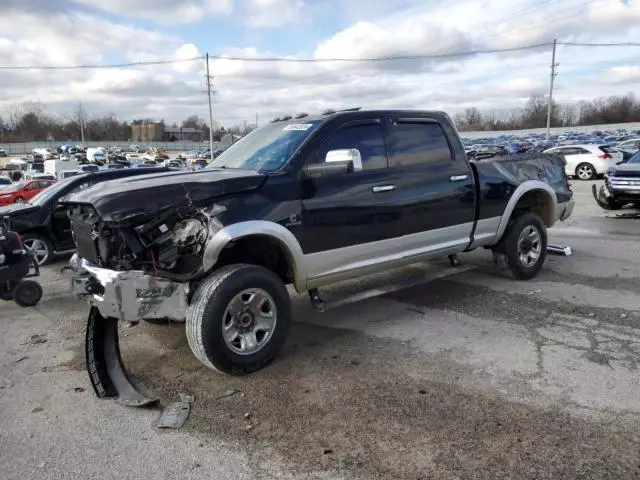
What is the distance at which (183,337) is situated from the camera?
5.20m

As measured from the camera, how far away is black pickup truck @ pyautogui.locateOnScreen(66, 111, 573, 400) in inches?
158

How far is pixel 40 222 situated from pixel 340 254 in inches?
262

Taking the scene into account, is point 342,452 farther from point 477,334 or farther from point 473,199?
point 473,199

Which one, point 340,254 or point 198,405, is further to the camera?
point 340,254

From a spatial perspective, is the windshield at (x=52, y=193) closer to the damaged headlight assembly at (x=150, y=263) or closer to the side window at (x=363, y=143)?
the damaged headlight assembly at (x=150, y=263)

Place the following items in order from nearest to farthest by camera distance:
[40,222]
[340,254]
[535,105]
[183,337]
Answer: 1. [340,254]
2. [183,337]
3. [40,222]
4. [535,105]

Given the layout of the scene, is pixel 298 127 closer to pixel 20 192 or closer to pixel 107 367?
pixel 107 367

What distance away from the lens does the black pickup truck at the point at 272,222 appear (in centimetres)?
401

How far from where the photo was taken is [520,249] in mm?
6672

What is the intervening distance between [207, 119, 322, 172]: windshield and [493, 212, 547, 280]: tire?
2966 mm

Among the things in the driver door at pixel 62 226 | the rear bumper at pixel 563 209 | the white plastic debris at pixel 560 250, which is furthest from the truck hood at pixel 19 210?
the white plastic debris at pixel 560 250

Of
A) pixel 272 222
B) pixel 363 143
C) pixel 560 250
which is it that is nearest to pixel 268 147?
pixel 363 143

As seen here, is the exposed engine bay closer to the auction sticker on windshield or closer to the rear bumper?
the auction sticker on windshield

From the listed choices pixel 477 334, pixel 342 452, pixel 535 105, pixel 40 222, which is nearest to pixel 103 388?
pixel 342 452
